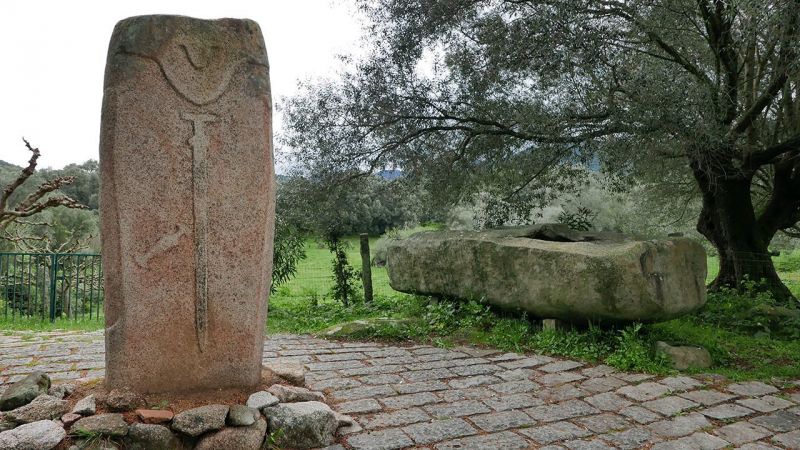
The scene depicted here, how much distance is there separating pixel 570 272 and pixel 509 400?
2243mm

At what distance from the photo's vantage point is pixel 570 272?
277 inches

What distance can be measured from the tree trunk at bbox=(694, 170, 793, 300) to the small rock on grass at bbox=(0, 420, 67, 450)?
1003 centimetres

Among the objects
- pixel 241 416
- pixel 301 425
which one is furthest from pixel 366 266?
pixel 241 416

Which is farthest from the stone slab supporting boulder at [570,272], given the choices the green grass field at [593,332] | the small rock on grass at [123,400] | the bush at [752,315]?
the small rock on grass at [123,400]

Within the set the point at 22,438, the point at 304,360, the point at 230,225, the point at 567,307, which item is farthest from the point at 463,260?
the point at 22,438

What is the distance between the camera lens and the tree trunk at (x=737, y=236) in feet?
34.6

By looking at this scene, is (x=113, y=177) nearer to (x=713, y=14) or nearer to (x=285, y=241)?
(x=285, y=241)

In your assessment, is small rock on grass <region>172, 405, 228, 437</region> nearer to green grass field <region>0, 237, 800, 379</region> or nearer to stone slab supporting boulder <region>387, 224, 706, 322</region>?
green grass field <region>0, 237, 800, 379</region>

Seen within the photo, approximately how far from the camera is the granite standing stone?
4.18 m

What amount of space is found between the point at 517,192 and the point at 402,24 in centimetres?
387

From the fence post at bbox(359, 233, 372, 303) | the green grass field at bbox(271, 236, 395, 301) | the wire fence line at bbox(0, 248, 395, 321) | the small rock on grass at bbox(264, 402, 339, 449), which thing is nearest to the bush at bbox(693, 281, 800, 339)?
the fence post at bbox(359, 233, 372, 303)

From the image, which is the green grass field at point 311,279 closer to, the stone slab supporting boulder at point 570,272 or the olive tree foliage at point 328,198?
the olive tree foliage at point 328,198

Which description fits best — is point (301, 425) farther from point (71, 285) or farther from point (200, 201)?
point (71, 285)

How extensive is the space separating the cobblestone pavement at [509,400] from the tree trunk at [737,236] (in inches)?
200
